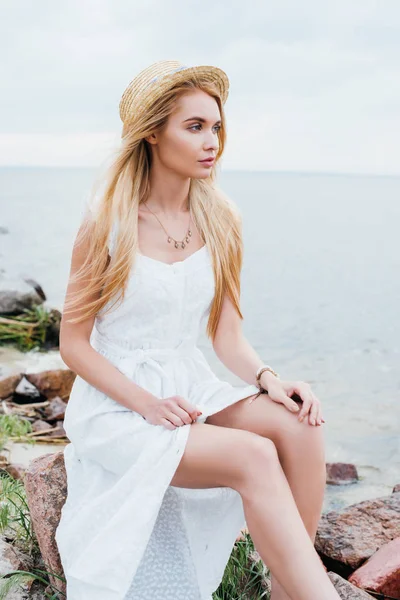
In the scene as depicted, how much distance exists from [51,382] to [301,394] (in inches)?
160

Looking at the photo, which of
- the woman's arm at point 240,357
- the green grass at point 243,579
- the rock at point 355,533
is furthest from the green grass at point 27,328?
the green grass at point 243,579

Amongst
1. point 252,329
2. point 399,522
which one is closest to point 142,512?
point 399,522

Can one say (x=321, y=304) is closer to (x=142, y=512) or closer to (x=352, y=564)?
(x=352, y=564)

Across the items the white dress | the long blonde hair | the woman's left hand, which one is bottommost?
the white dress

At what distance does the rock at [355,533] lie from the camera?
3355 mm

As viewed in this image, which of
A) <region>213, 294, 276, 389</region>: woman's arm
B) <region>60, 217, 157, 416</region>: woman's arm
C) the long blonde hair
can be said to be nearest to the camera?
<region>60, 217, 157, 416</region>: woman's arm

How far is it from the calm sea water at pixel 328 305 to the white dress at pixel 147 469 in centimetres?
46

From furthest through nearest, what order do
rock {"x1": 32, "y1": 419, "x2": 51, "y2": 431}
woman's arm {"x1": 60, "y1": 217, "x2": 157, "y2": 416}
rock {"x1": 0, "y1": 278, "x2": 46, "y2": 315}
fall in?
rock {"x1": 0, "y1": 278, "x2": 46, "y2": 315} < rock {"x1": 32, "y1": 419, "x2": 51, "y2": 431} < woman's arm {"x1": 60, "y1": 217, "x2": 157, "y2": 416}

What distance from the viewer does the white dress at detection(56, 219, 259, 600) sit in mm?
2418

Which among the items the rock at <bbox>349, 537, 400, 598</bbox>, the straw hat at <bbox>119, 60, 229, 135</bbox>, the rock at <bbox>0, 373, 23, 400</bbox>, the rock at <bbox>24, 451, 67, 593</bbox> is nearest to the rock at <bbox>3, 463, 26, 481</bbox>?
the rock at <bbox>0, 373, 23, 400</bbox>

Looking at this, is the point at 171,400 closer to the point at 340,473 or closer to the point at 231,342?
the point at 231,342

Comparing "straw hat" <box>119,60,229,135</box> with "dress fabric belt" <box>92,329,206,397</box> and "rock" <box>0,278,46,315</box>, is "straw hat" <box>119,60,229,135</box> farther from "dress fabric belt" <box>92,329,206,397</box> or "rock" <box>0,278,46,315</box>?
"rock" <box>0,278,46,315</box>

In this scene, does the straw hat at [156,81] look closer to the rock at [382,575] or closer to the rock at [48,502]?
the rock at [48,502]

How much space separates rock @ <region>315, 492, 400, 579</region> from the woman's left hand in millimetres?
1035
